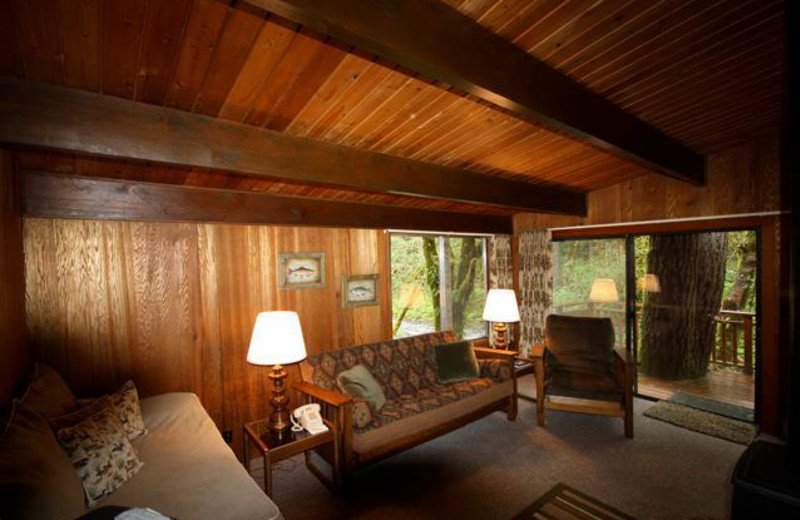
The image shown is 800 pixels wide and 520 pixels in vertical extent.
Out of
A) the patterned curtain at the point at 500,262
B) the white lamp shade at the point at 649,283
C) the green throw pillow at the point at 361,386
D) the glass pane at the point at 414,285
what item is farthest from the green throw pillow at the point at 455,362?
the white lamp shade at the point at 649,283

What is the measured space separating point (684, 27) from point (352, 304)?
317cm

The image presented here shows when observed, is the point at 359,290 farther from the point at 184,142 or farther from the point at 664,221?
the point at 664,221

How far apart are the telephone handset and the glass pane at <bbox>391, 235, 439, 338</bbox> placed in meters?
2.03

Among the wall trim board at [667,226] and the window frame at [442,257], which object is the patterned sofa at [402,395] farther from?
the wall trim board at [667,226]

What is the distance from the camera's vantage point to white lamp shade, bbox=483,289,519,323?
408 cm

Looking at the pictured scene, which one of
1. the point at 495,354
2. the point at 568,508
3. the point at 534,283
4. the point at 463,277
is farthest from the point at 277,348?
the point at 534,283

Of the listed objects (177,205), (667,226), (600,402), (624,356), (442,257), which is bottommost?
(600,402)

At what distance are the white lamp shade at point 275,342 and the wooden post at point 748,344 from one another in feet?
13.7

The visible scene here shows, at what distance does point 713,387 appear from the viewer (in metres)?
3.83

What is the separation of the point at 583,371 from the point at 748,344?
1589 millimetres

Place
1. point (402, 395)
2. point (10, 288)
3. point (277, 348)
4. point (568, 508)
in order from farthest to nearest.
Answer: point (402, 395), point (277, 348), point (568, 508), point (10, 288)

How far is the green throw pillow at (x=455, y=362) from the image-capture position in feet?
11.5

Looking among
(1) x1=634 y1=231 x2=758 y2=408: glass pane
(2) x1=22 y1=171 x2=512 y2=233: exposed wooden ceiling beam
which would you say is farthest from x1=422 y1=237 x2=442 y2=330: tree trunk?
(1) x1=634 y1=231 x2=758 y2=408: glass pane

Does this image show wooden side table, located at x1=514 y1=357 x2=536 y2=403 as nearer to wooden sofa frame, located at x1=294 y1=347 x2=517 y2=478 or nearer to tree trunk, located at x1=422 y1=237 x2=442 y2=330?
wooden sofa frame, located at x1=294 y1=347 x2=517 y2=478
